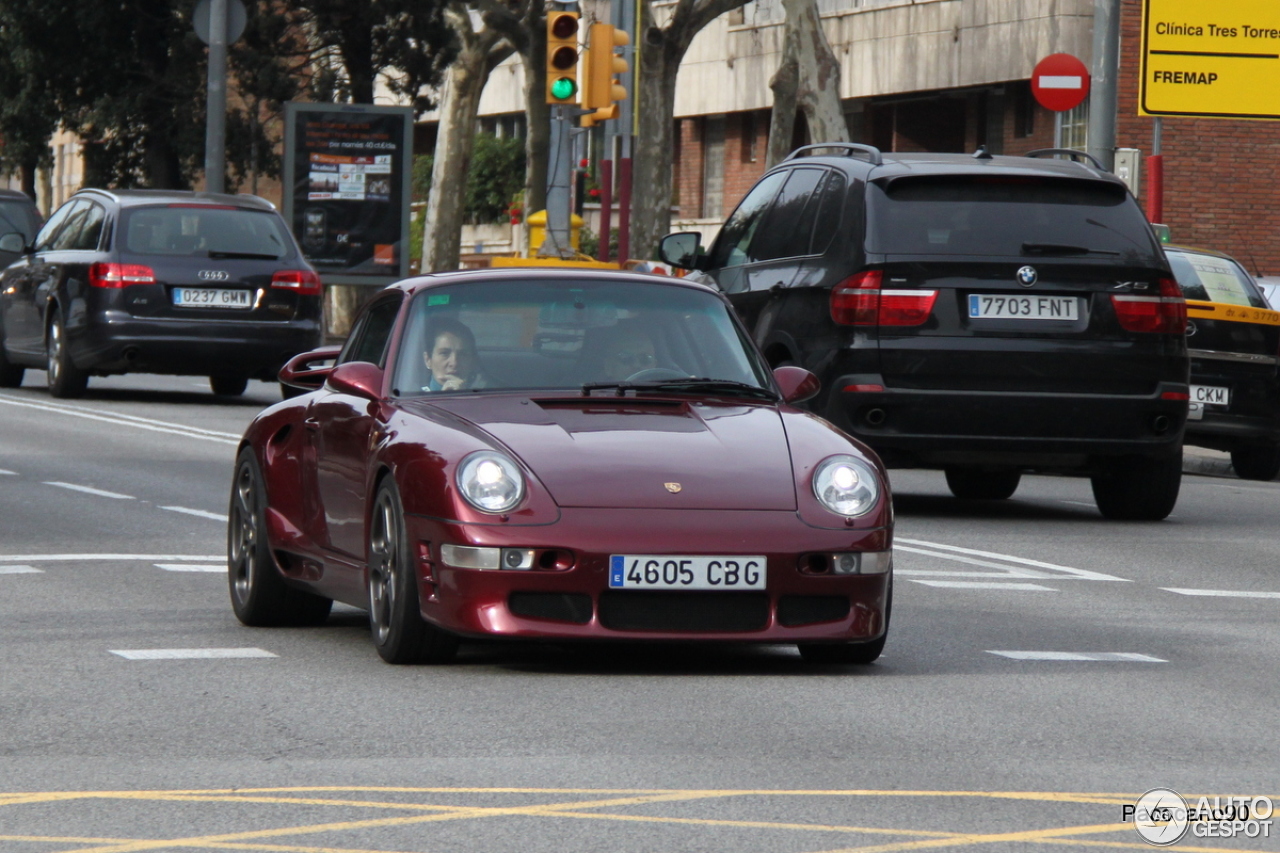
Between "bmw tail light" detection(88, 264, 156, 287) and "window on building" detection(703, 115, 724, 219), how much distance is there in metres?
32.1

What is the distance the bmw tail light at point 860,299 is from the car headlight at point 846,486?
5.81 m

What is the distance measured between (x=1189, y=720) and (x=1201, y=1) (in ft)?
66.5

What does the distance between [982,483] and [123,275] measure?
8.77m

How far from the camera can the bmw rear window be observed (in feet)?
46.9

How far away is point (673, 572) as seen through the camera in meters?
8.07

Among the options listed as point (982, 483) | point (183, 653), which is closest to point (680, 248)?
point (982, 483)

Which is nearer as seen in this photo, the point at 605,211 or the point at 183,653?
the point at 183,653

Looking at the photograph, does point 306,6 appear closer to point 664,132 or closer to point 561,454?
point 664,132

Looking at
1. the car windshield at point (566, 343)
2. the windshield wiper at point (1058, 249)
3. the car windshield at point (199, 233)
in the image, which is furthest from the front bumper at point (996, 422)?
the car windshield at point (199, 233)

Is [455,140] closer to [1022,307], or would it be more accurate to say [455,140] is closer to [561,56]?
[561,56]

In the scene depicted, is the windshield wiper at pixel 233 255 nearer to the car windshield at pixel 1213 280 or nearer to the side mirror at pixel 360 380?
the car windshield at pixel 1213 280

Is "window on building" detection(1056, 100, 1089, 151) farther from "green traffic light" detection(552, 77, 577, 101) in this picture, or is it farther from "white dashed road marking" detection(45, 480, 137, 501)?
"white dashed road marking" detection(45, 480, 137, 501)

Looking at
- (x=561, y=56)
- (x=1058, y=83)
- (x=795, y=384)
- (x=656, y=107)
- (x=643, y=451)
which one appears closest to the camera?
(x=643, y=451)

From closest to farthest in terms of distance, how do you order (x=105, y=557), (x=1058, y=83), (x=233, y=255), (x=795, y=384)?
(x=795, y=384)
(x=105, y=557)
(x=233, y=255)
(x=1058, y=83)
